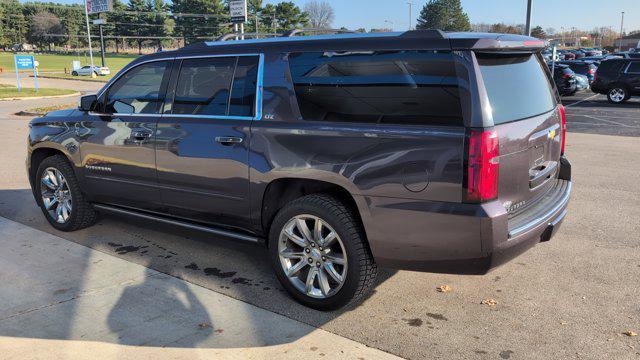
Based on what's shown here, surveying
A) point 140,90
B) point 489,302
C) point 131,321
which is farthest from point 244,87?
point 489,302

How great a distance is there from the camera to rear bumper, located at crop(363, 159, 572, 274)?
301cm

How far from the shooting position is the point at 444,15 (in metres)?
72.8

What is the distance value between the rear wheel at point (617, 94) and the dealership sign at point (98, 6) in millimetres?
49364

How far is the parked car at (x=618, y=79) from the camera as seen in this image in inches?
786

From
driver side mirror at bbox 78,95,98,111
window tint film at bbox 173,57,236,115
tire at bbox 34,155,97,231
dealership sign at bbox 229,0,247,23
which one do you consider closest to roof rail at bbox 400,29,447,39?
window tint film at bbox 173,57,236,115

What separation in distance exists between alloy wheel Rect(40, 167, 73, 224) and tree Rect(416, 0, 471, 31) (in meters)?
70.2

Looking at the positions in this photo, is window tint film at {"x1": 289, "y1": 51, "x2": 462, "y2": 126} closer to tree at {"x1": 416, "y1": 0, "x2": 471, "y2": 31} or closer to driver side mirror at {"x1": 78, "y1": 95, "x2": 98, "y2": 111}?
driver side mirror at {"x1": 78, "y1": 95, "x2": 98, "y2": 111}

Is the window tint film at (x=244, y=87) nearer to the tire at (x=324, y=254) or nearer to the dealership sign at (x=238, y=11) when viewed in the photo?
the tire at (x=324, y=254)

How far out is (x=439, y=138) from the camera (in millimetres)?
3027

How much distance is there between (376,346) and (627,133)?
1211 cm

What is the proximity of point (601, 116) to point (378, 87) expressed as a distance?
1555cm

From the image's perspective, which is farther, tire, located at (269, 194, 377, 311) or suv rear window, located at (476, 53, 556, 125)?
tire, located at (269, 194, 377, 311)

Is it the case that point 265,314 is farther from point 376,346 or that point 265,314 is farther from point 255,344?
point 376,346

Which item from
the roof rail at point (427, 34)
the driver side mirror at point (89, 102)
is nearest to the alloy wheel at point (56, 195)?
the driver side mirror at point (89, 102)
